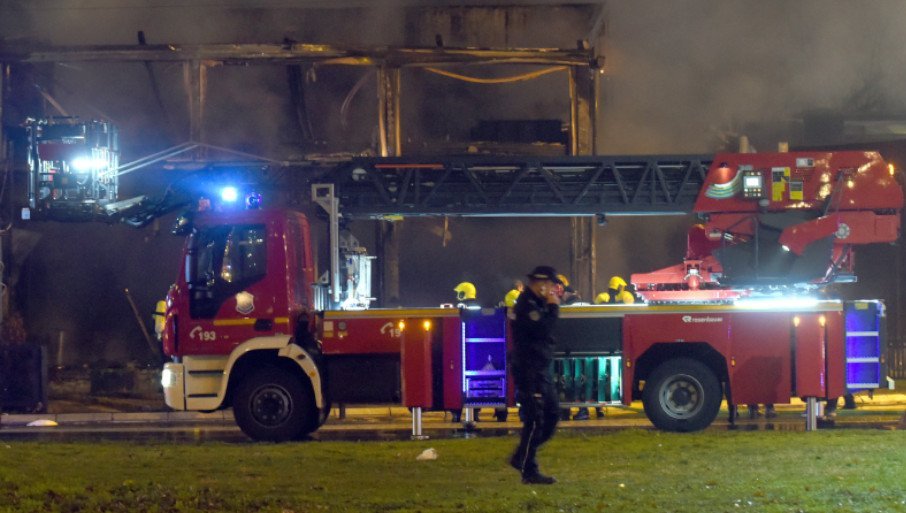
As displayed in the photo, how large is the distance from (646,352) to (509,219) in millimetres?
11275

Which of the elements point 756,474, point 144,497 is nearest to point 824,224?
point 756,474

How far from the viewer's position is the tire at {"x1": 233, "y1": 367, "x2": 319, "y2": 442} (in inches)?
538

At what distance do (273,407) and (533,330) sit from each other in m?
4.74

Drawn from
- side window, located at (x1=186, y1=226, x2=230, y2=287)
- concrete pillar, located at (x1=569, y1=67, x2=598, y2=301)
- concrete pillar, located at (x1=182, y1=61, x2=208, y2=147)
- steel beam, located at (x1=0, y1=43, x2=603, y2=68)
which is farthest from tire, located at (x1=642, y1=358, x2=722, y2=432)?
concrete pillar, located at (x1=182, y1=61, x2=208, y2=147)

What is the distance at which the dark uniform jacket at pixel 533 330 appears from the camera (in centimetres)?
996

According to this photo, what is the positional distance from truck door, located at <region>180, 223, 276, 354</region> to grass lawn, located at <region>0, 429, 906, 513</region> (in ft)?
4.74

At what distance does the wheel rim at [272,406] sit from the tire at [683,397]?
13.5 ft

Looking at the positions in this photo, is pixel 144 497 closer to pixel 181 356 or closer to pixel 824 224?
pixel 181 356

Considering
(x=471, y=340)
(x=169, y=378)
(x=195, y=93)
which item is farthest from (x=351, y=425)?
(x=195, y=93)

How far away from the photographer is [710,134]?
2667 centimetres

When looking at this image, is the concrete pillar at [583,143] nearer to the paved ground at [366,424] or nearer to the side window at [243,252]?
the paved ground at [366,424]

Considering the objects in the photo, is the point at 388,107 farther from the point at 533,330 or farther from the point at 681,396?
the point at 533,330

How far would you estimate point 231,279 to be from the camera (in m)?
13.7

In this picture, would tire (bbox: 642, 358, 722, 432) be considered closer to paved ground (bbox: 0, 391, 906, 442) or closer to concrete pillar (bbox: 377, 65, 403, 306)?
paved ground (bbox: 0, 391, 906, 442)
